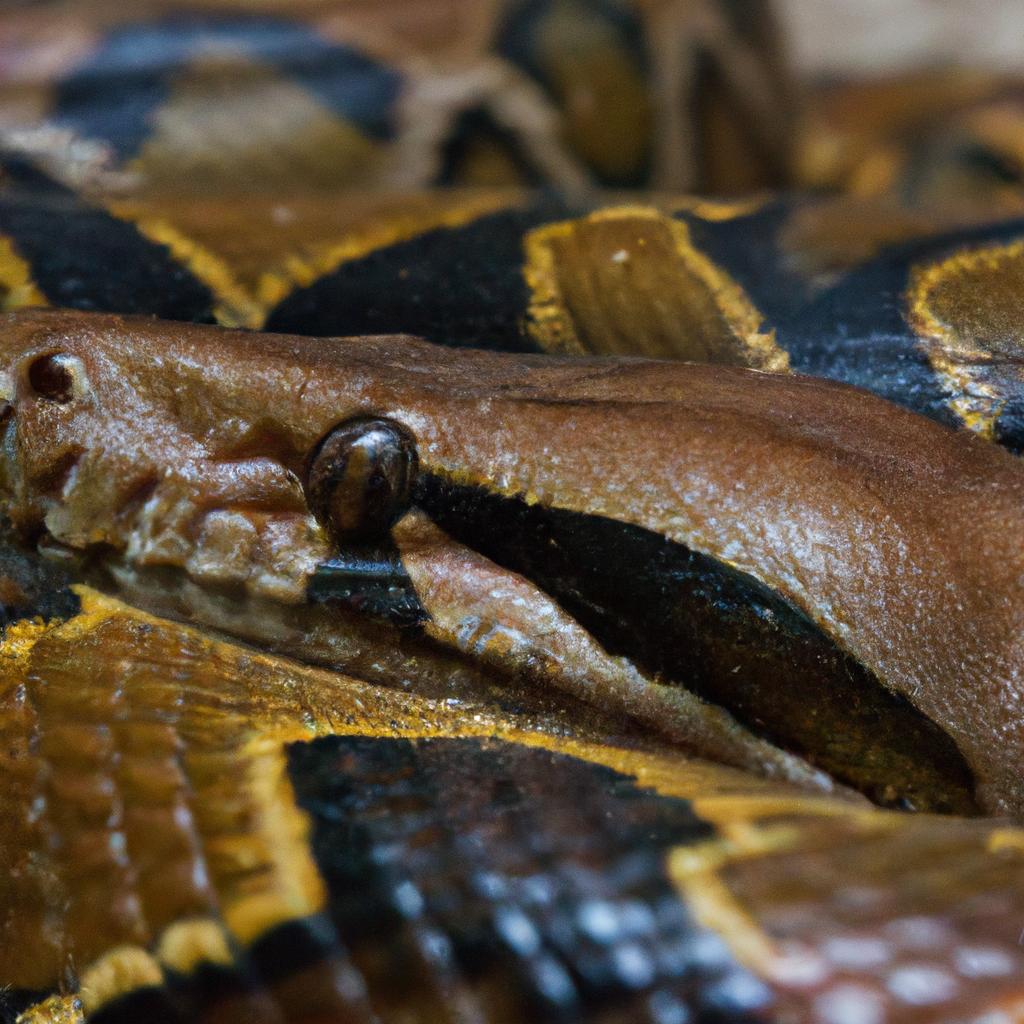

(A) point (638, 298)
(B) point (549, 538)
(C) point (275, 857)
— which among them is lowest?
(C) point (275, 857)

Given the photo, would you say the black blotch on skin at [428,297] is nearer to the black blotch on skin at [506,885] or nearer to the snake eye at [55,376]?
the snake eye at [55,376]

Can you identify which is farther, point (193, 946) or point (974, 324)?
point (974, 324)

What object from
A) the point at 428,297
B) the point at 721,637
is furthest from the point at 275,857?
the point at 428,297

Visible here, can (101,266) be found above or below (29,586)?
above

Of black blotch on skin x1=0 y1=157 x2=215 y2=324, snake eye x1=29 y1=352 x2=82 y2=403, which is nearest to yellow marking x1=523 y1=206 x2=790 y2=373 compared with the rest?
black blotch on skin x1=0 y1=157 x2=215 y2=324

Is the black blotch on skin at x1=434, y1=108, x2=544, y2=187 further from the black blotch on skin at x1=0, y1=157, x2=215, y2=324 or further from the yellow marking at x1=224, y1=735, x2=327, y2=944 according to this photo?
the yellow marking at x1=224, y1=735, x2=327, y2=944

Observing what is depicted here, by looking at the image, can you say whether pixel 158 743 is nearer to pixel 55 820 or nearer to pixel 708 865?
pixel 55 820

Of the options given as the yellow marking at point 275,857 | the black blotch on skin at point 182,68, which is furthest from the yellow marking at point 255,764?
the black blotch on skin at point 182,68

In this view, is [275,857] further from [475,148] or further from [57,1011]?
[475,148]
